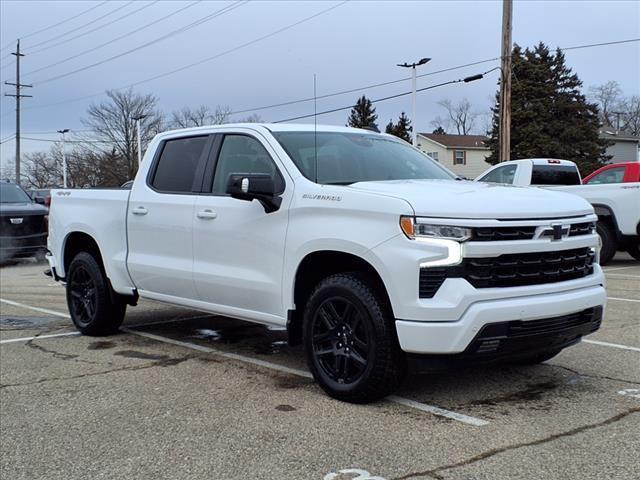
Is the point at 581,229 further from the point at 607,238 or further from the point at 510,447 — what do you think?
the point at 607,238

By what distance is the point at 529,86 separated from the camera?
1661 inches

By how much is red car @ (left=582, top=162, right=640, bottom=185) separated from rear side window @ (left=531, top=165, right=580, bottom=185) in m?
0.77

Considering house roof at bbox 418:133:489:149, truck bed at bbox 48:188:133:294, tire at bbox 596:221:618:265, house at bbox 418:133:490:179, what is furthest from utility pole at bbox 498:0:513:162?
house roof at bbox 418:133:489:149

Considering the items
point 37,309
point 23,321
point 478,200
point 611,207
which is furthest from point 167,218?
point 611,207

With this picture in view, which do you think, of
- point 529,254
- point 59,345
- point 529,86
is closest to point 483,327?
point 529,254

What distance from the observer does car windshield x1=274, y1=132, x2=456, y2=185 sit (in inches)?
201

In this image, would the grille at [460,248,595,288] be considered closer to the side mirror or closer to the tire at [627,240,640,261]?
the side mirror

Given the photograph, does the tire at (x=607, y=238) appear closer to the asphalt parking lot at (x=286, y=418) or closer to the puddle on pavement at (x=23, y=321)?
the asphalt parking lot at (x=286, y=418)

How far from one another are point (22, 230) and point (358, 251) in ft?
41.5

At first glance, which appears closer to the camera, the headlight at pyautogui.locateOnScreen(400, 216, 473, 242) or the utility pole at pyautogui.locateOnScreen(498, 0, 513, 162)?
the headlight at pyautogui.locateOnScreen(400, 216, 473, 242)

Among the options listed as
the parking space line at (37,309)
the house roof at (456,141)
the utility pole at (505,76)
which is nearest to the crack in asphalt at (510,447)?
the parking space line at (37,309)

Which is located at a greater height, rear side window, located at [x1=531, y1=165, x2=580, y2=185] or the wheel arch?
rear side window, located at [x1=531, y1=165, x2=580, y2=185]

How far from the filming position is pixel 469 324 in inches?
155

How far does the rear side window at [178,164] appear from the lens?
598cm
